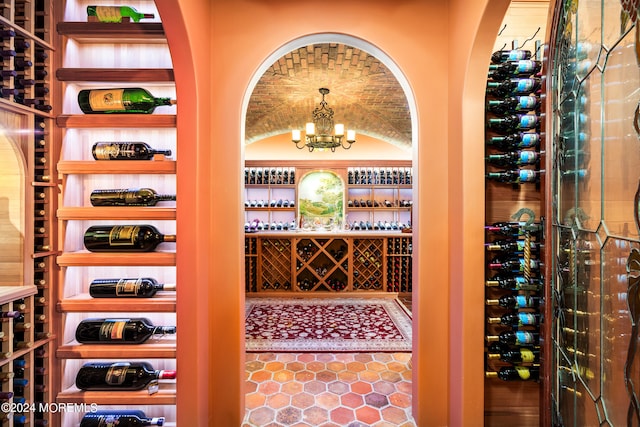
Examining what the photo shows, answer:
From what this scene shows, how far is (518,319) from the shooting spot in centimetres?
161

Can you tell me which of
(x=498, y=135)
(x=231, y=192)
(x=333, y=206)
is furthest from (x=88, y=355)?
(x=333, y=206)

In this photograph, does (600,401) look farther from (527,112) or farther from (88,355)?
(88,355)

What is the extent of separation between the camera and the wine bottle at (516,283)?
5.07 feet

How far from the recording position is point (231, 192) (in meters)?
1.71

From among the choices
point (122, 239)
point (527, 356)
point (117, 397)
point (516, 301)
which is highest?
point (122, 239)

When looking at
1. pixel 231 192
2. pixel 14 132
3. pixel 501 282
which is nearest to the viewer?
pixel 14 132

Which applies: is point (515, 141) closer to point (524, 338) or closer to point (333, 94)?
point (524, 338)

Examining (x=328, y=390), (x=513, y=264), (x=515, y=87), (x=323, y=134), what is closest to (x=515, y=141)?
(x=515, y=87)

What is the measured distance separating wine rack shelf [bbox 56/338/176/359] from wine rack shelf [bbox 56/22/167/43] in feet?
5.30

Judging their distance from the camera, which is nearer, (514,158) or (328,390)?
(514,158)

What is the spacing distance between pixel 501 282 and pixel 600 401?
0.83 metres

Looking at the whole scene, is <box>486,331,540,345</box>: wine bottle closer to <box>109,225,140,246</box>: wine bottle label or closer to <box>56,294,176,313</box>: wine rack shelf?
<box>56,294,176,313</box>: wine rack shelf

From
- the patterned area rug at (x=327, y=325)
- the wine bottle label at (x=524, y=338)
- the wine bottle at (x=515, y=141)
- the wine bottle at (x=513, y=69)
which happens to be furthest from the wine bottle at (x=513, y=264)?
the patterned area rug at (x=327, y=325)

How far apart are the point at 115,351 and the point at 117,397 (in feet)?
0.76
